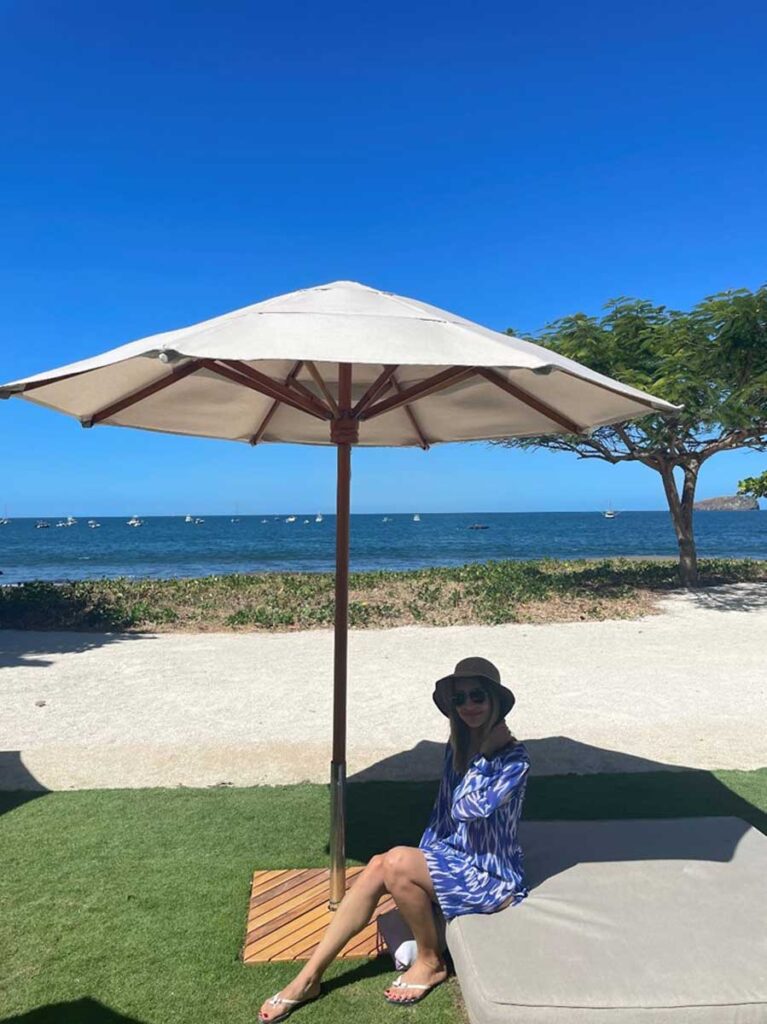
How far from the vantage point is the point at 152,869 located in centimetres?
419

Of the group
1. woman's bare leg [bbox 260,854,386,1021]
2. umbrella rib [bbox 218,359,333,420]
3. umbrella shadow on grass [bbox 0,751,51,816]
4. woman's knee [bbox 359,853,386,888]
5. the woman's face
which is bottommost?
umbrella shadow on grass [bbox 0,751,51,816]

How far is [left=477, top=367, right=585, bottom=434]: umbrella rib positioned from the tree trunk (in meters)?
13.2

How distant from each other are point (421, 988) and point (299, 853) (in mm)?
1461

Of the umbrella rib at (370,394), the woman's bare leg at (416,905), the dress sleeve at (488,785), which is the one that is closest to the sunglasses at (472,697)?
the dress sleeve at (488,785)

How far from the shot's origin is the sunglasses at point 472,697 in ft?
10.8

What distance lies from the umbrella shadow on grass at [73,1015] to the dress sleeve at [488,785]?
58.9 inches

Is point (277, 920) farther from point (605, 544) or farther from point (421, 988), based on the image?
point (605, 544)

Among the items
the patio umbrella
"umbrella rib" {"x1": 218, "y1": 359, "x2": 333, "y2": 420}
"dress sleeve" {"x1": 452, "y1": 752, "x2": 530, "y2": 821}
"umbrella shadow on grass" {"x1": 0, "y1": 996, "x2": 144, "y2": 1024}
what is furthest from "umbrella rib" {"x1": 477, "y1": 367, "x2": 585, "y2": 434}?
"umbrella shadow on grass" {"x1": 0, "y1": 996, "x2": 144, "y2": 1024}

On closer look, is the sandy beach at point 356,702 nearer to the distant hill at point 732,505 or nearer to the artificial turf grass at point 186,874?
the artificial turf grass at point 186,874

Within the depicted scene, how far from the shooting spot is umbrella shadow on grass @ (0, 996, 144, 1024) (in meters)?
2.92

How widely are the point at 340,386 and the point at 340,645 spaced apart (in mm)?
1306

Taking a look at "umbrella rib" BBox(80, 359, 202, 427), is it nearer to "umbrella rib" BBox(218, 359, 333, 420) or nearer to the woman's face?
"umbrella rib" BBox(218, 359, 333, 420)

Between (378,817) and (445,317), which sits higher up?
(445,317)

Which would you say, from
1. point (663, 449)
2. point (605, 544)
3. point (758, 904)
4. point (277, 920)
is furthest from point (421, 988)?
point (605, 544)
